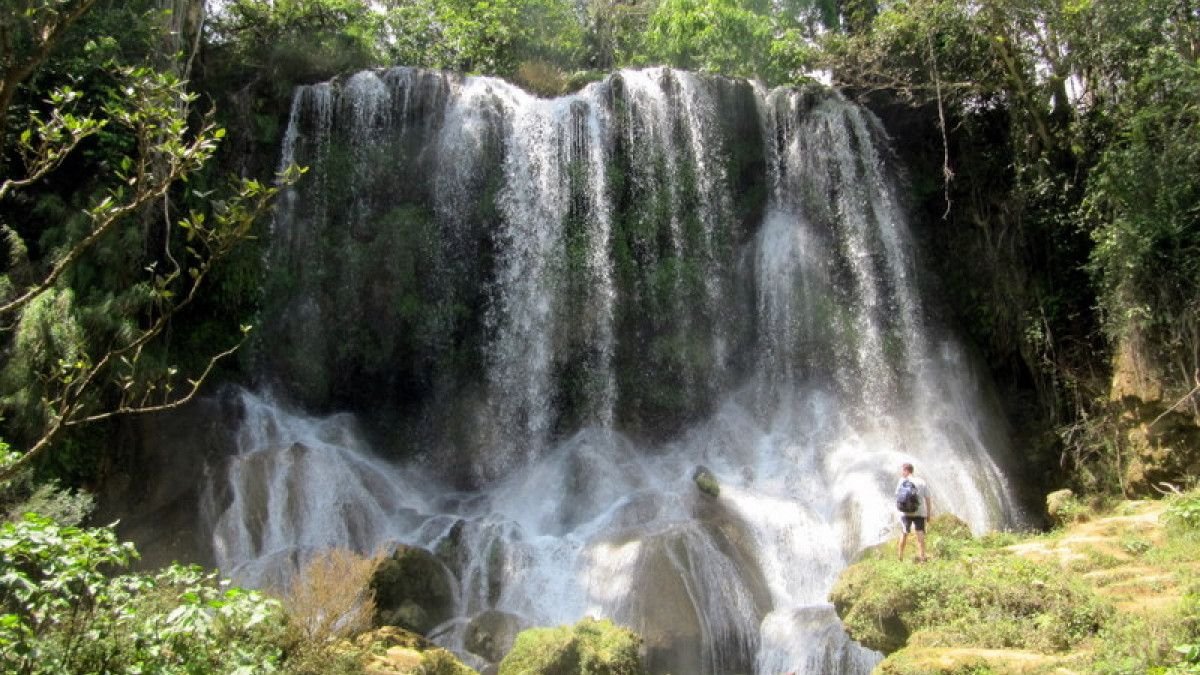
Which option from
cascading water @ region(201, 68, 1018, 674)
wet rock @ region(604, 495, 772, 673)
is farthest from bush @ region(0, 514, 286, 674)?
cascading water @ region(201, 68, 1018, 674)

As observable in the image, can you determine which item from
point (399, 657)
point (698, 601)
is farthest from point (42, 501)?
point (698, 601)

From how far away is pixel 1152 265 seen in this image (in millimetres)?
13078

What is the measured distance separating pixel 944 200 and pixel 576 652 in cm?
1248

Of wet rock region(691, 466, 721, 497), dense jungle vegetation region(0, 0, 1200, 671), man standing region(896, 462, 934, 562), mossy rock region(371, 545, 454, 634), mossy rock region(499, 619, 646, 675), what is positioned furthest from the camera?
wet rock region(691, 466, 721, 497)

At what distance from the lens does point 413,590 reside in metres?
10.8

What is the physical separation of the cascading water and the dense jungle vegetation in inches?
42.4

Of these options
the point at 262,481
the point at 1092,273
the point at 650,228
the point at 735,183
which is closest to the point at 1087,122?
the point at 1092,273

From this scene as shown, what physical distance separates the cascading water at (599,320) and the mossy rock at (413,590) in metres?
1.45

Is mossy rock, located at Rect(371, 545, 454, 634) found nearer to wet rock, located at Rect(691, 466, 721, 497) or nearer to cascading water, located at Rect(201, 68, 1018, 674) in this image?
cascading water, located at Rect(201, 68, 1018, 674)

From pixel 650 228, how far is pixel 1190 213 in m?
8.53

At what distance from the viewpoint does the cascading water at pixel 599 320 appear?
1394cm

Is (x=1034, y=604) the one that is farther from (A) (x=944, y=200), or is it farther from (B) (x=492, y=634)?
(A) (x=944, y=200)

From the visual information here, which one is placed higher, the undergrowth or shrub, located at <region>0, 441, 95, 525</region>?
shrub, located at <region>0, 441, 95, 525</region>

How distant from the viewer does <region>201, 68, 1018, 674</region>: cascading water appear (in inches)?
549
